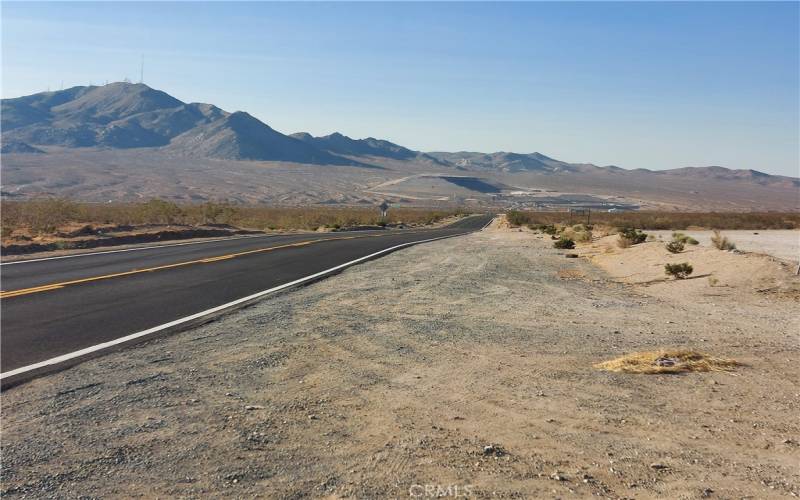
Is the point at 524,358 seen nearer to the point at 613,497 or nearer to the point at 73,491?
the point at 613,497

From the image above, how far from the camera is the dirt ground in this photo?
412 centimetres

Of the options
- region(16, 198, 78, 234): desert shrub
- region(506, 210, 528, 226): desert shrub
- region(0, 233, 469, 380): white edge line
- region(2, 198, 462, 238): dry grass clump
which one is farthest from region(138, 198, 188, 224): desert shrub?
region(506, 210, 528, 226): desert shrub

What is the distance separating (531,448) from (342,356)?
124 inches

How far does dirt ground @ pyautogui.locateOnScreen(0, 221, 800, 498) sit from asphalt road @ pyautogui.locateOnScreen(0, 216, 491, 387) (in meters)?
1.10

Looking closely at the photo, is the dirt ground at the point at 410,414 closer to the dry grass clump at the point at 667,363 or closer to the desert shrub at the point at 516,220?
the dry grass clump at the point at 667,363

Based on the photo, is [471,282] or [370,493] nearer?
[370,493]

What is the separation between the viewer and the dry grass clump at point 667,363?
687 centimetres

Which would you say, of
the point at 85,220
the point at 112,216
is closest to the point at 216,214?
the point at 112,216

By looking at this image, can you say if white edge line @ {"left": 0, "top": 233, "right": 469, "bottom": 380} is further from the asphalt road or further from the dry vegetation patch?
the dry vegetation patch

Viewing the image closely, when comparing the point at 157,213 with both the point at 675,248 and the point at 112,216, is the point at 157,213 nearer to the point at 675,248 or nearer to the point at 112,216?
the point at 112,216

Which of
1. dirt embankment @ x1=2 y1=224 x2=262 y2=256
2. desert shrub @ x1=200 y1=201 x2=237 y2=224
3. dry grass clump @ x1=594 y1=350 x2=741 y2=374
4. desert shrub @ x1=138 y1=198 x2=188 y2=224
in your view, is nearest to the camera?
dry grass clump @ x1=594 y1=350 x2=741 y2=374

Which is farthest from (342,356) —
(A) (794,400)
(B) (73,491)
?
(A) (794,400)

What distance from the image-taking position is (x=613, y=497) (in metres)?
3.95

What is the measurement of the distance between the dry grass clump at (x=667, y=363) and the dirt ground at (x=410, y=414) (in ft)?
0.66
